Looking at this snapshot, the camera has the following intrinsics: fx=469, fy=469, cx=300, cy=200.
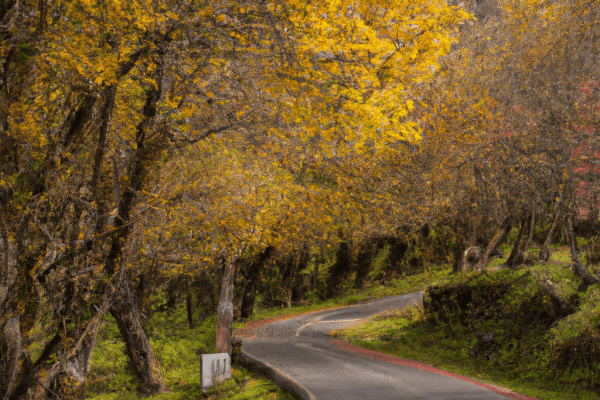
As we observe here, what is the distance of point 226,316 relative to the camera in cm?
1348

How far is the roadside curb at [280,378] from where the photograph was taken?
8.45 metres

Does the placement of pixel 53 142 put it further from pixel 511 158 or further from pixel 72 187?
pixel 511 158

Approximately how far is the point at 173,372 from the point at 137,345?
13.5 ft

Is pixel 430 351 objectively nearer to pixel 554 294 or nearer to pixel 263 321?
pixel 554 294

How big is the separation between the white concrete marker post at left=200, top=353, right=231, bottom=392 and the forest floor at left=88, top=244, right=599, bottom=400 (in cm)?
19

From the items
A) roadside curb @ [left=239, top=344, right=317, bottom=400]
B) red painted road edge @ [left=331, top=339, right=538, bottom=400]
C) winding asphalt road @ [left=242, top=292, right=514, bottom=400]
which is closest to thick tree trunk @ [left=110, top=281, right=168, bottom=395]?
roadside curb @ [left=239, top=344, right=317, bottom=400]

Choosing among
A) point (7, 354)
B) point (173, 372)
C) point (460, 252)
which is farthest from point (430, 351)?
point (7, 354)

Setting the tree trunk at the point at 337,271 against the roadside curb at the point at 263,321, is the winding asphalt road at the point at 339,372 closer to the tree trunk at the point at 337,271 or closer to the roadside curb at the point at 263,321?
the roadside curb at the point at 263,321

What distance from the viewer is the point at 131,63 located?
5324mm

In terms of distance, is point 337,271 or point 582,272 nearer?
point 582,272

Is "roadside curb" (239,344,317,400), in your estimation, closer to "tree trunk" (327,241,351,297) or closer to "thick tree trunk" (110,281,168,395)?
"thick tree trunk" (110,281,168,395)

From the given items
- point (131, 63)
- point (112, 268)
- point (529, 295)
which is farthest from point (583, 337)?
point (131, 63)

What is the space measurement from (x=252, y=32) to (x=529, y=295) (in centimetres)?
1061

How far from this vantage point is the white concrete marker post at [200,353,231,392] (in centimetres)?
1008
